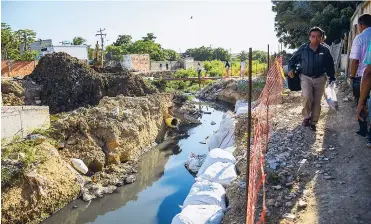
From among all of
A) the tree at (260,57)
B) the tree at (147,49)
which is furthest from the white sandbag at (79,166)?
the tree at (147,49)

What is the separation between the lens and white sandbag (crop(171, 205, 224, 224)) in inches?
149

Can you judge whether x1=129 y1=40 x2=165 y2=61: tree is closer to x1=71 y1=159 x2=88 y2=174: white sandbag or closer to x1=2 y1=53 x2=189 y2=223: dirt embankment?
x1=2 y1=53 x2=189 y2=223: dirt embankment

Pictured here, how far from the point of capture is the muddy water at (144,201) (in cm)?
610

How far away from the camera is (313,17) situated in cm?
1440

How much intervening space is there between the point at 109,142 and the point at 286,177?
536cm

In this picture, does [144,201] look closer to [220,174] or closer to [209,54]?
[220,174]

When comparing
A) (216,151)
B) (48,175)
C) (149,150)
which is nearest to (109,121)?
(149,150)

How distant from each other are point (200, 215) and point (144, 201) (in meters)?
3.26

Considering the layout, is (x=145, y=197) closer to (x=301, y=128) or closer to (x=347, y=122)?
(x=301, y=128)

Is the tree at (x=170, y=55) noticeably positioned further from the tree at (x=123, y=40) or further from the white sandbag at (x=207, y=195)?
the white sandbag at (x=207, y=195)

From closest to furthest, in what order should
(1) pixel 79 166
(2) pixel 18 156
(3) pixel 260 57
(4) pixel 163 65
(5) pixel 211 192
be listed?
(5) pixel 211 192 < (2) pixel 18 156 < (1) pixel 79 166 < (4) pixel 163 65 < (3) pixel 260 57

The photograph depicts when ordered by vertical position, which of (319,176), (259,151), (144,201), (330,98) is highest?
(330,98)

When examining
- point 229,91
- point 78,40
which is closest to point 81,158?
point 229,91

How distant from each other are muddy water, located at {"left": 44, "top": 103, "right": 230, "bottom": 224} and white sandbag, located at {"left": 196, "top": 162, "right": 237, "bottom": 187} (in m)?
1.31
